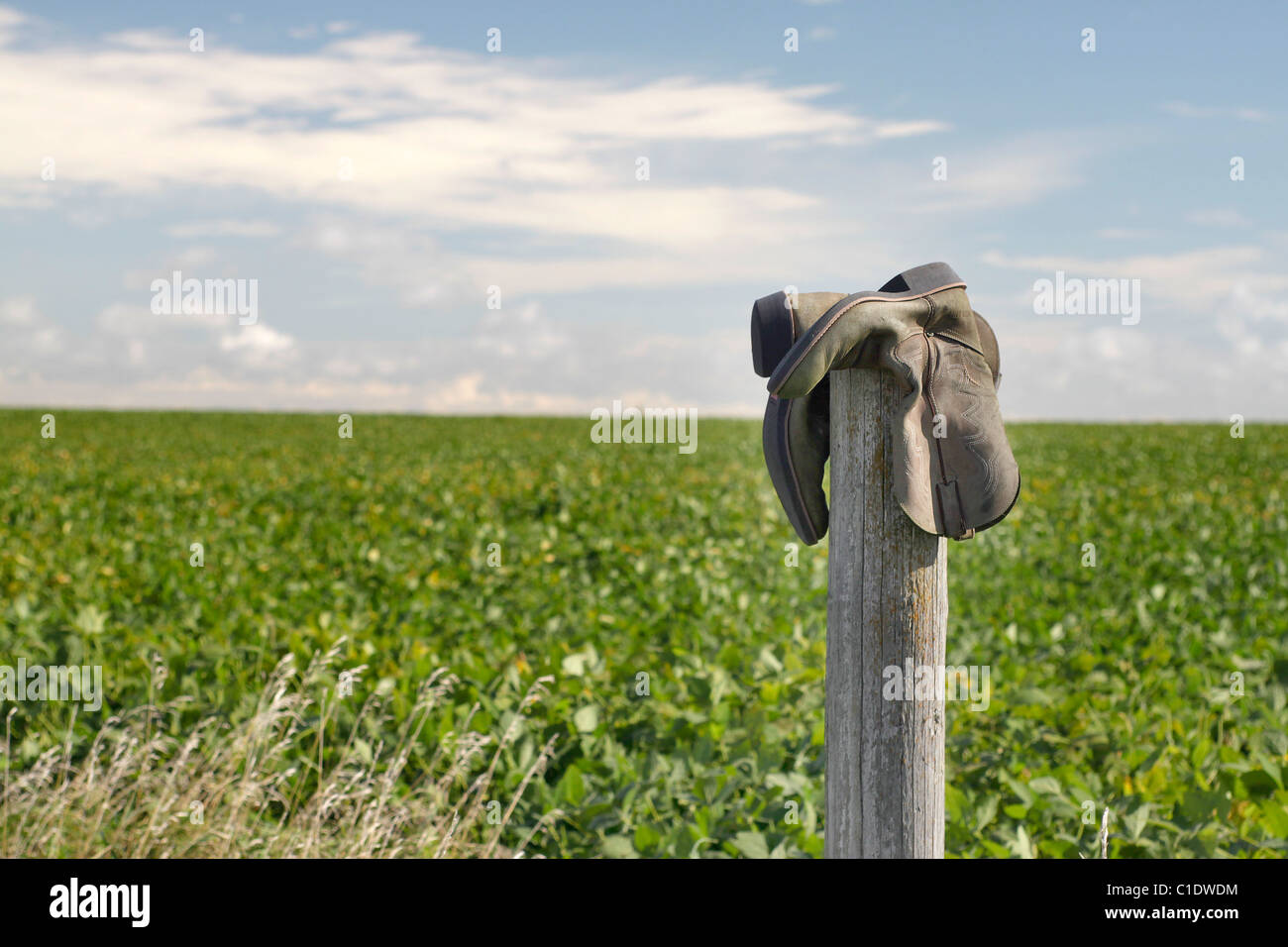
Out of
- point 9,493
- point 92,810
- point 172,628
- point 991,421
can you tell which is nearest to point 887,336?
point 991,421

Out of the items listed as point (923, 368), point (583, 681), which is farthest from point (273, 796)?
point (923, 368)

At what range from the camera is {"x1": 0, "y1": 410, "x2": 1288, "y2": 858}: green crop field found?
4012mm

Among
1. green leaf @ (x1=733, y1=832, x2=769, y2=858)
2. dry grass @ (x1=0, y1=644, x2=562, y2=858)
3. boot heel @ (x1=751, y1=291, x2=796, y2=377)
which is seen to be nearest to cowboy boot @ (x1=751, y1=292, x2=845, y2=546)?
boot heel @ (x1=751, y1=291, x2=796, y2=377)

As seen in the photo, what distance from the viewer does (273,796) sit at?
4281 mm

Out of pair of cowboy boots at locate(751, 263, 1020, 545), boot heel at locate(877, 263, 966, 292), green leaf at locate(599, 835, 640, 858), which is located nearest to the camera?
pair of cowboy boots at locate(751, 263, 1020, 545)

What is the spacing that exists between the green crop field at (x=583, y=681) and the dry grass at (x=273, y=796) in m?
0.02

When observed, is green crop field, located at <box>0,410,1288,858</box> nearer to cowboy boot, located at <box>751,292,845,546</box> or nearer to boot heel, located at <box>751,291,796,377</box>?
cowboy boot, located at <box>751,292,845,546</box>

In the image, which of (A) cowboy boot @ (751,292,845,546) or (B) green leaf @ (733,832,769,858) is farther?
(B) green leaf @ (733,832,769,858)

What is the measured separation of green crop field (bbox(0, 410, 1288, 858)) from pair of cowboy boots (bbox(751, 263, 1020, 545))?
176cm

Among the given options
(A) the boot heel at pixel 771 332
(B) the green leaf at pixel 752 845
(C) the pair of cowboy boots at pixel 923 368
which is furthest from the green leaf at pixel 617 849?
(A) the boot heel at pixel 771 332

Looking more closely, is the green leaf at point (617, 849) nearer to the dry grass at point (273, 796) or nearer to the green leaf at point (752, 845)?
the dry grass at point (273, 796)

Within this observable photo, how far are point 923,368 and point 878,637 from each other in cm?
65

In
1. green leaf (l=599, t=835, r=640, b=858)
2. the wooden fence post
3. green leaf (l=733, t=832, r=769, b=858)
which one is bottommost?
green leaf (l=599, t=835, r=640, b=858)

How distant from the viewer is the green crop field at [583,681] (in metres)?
4.01
